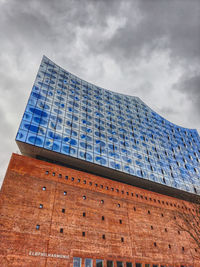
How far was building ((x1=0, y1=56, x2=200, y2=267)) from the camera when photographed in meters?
15.0

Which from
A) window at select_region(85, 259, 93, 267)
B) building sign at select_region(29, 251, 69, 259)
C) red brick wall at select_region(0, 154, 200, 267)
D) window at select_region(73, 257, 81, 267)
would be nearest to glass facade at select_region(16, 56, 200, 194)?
red brick wall at select_region(0, 154, 200, 267)

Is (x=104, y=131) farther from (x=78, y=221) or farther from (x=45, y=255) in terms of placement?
(x=45, y=255)

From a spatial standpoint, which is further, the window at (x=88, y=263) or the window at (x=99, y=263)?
the window at (x=99, y=263)

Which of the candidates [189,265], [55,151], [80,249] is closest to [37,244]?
[80,249]

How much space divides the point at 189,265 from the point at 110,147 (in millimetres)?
14633

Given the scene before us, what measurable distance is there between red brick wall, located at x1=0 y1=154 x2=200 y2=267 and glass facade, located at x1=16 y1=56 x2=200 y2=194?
3.41 m

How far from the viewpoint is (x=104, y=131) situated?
2731 centimetres

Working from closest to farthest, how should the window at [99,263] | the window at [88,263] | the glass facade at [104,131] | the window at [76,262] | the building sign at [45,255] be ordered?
the building sign at [45,255] < the window at [76,262] < the window at [88,263] < the window at [99,263] < the glass facade at [104,131]

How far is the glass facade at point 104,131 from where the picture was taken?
22.1 m

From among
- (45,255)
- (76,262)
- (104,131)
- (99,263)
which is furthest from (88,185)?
(104,131)

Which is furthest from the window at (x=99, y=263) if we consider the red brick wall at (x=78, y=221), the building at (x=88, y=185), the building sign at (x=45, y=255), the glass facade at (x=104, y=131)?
the glass facade at (x=104, y=131)

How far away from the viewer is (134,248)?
18.4 m

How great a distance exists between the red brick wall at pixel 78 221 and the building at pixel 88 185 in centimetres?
7

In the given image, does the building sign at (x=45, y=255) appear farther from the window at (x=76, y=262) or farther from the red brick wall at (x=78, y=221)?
the window at (x=76, y=262)
